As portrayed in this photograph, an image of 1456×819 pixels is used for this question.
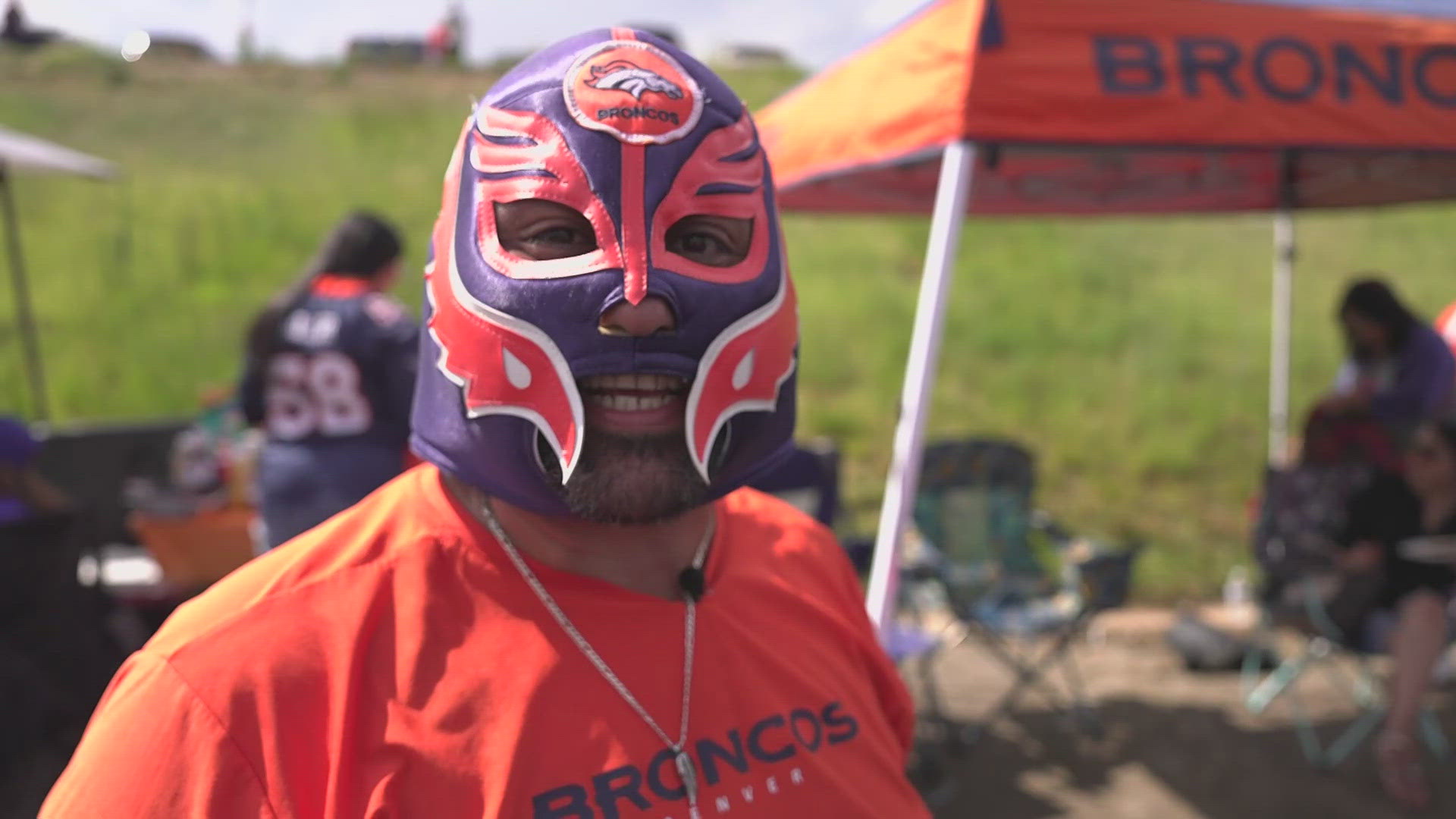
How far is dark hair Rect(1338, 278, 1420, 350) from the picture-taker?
454 cm

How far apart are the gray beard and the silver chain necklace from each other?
9cm

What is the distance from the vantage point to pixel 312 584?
1093 millimetres

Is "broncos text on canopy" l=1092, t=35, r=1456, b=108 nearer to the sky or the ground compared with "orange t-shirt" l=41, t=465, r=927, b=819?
nearer to the sky

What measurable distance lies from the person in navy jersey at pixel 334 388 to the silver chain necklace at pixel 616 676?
87.1 inches

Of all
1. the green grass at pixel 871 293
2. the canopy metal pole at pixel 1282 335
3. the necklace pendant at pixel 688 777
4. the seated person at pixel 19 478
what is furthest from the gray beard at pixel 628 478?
the green grass at pixel 871 293

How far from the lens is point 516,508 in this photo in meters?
1.20

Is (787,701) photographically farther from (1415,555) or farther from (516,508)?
(1415,555)

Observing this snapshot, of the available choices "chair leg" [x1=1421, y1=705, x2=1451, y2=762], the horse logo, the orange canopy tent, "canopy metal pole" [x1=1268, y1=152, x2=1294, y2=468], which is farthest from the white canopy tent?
"chair leg" [x1=1421, y1=705, x2=1451, y2=762]

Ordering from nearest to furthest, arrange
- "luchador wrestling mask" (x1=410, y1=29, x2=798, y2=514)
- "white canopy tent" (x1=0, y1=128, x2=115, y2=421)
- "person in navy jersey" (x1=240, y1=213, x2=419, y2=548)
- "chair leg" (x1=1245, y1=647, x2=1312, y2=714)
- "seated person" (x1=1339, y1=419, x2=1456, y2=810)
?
1. "luchador wrestling mask" (x1=410, y1=29, x2=798, y2=514)
2. "person in navy jersey" (x1=240, y1=213, x2=419, y2=548)
3. "seated person" (x1=1339, y1=419, x2=1456, y2=810)
4. "chair leg" (x1=1245, y1=647, x2=1312, y2=714)
5. "white canopy tent" (x1=0, y1=128, x2=115, y2=421)

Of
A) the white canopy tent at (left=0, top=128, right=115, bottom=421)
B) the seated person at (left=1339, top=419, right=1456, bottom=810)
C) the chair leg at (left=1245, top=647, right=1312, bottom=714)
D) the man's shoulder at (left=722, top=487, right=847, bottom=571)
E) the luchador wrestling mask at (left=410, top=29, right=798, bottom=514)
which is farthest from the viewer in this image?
the white canopy tent at (left=0, top=128, right=115, bottom=421)

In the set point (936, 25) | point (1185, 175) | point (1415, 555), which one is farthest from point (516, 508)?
point (1185, 175)

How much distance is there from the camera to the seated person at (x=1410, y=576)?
3.98m

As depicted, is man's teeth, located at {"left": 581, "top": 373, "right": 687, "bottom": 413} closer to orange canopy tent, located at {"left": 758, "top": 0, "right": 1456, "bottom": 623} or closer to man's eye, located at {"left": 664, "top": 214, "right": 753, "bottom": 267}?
man's eye, located at {"left": 664, "top": 214, "right": 753, "bottom": 267}

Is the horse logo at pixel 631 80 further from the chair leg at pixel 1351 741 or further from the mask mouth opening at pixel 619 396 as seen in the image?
the chair leg at pixel 1351 741
